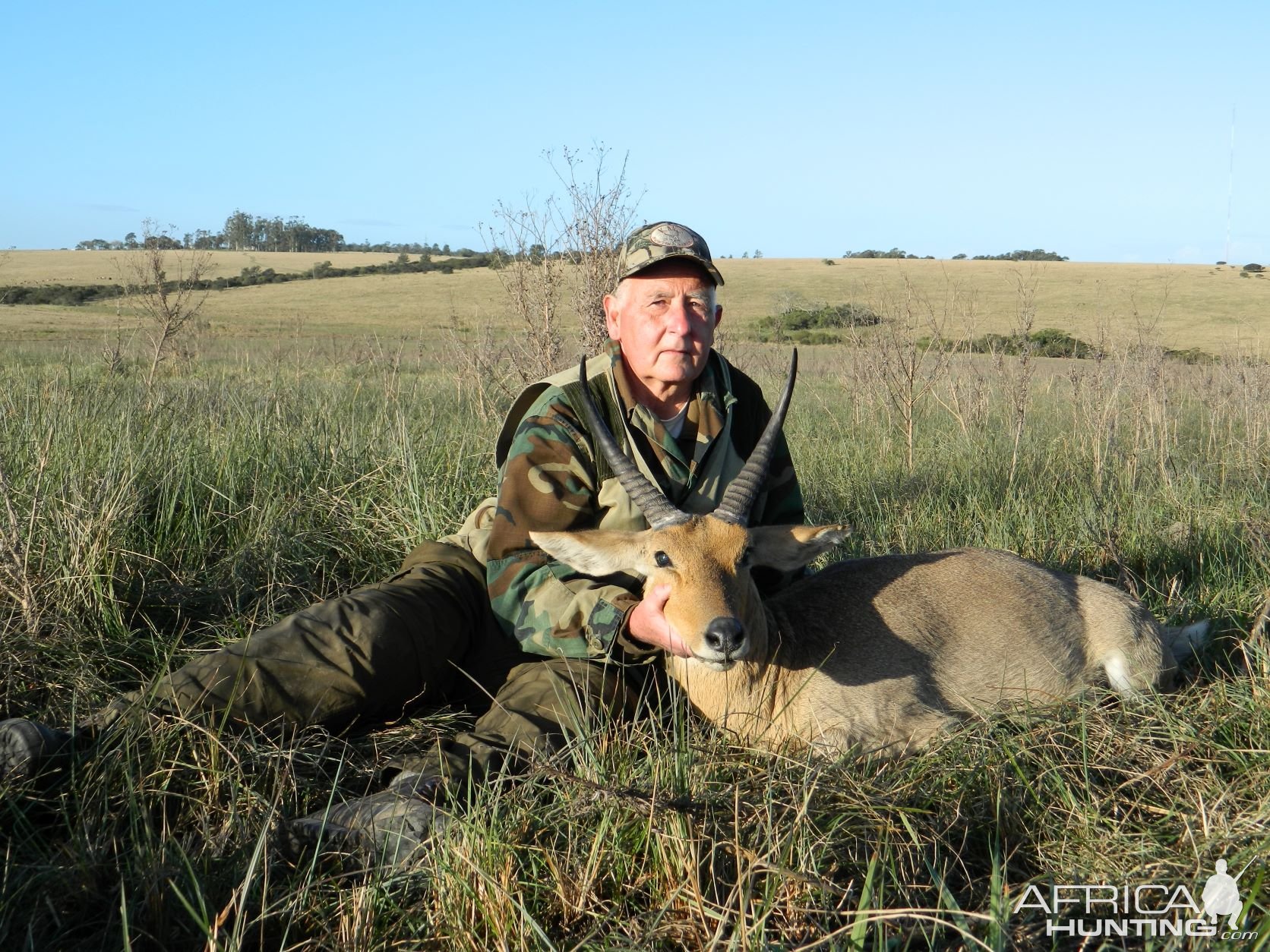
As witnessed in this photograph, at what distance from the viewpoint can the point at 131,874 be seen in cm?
307

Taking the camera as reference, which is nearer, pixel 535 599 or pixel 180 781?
pixel 180 781

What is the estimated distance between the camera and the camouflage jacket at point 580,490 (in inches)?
174

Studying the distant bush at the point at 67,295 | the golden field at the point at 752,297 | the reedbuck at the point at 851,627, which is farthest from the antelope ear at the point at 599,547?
the distant bush at the point at 67,295

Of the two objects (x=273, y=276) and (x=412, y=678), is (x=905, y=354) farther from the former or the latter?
(x=273, y=276)

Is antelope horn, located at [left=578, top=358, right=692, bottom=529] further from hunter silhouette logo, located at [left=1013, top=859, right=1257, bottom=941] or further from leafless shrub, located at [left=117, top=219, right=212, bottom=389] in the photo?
leafless shrub, located at [left=117, top=219, right=212, bottom=389]

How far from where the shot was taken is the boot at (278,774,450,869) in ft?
10.6

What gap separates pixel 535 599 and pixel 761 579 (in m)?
1.30

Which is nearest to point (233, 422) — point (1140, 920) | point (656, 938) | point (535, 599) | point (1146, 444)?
point (535, 599)

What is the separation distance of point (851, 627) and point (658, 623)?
1114mm

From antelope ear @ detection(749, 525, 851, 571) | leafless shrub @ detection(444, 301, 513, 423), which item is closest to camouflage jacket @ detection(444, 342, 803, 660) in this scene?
antelope ear @ detection(749, 525, 851, 571)

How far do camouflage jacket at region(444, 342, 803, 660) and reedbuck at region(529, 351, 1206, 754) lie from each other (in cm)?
15

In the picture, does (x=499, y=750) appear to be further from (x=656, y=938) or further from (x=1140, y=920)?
(x=1140, y=920)

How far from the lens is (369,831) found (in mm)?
3334

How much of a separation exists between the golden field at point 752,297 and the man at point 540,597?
15.6 meters
